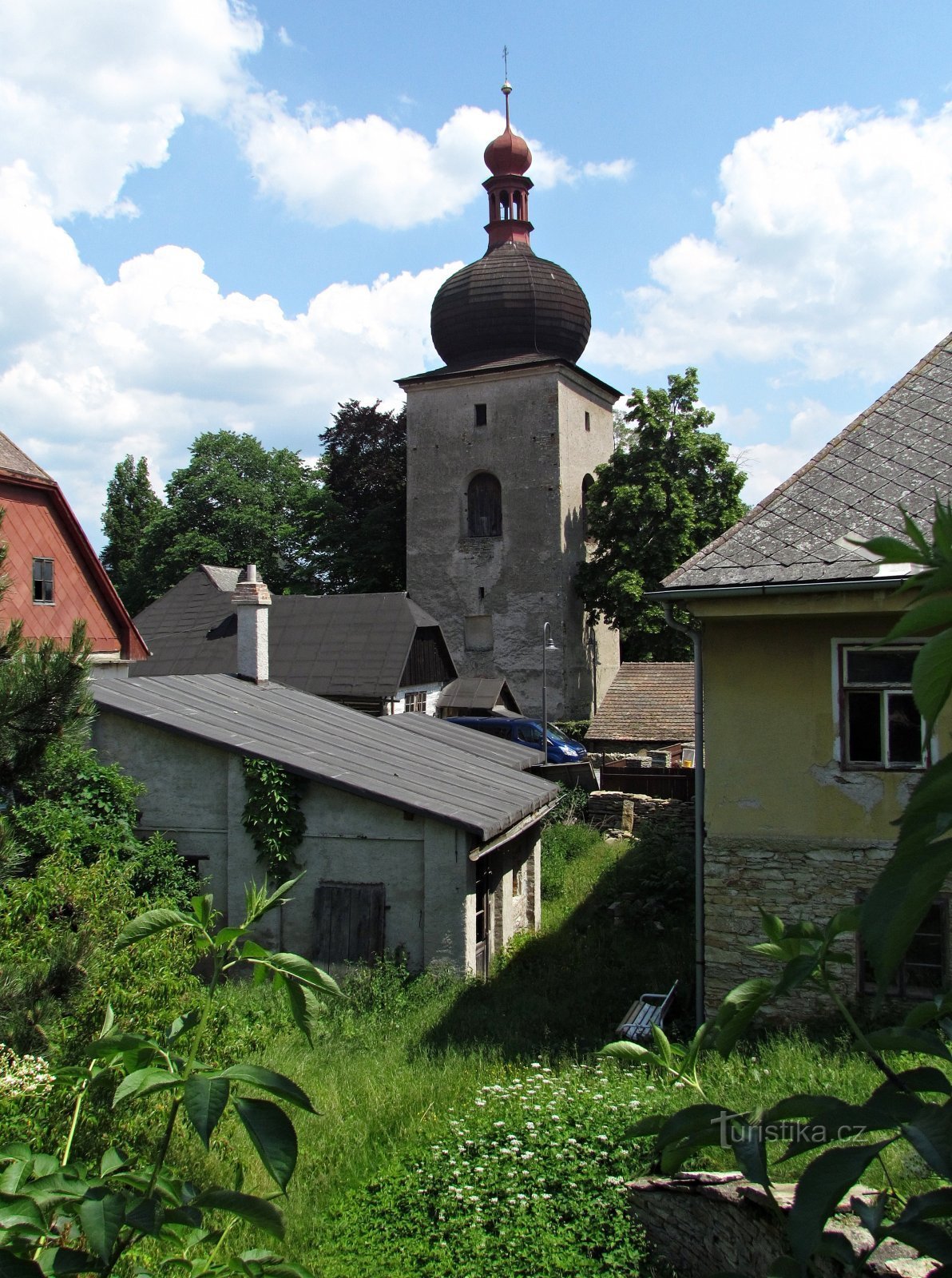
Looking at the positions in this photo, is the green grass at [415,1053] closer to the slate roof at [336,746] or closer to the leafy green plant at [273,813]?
the leafy green plant at [273,813]

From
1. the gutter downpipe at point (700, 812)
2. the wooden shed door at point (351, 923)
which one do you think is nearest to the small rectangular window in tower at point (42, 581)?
the wooden shed door at point (351, 923)

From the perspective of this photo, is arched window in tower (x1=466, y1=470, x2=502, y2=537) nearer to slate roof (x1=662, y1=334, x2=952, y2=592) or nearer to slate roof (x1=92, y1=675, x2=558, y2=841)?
slate roof (x1=92, y1=675, x2=558, y2=841)

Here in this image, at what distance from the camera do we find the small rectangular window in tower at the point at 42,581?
1722 cm

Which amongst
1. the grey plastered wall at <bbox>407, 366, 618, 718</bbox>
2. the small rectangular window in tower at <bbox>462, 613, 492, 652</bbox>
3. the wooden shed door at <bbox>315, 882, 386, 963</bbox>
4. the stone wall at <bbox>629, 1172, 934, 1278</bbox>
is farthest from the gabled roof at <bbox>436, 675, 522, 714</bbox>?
the stone wall at <bbox>629, 1172, 934, 1278</bbox>

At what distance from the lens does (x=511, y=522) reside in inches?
1436

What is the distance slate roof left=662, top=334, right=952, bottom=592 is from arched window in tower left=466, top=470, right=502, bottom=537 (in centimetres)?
2723

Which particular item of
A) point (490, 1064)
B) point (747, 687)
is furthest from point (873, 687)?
point (490, 1064)

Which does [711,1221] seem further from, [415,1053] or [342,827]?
[342,827]

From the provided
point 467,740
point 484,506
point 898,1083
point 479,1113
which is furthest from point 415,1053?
point 484,506

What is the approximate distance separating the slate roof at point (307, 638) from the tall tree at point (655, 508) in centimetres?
698

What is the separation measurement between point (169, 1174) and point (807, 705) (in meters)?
7.77

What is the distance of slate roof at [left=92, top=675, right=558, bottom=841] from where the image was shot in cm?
1232

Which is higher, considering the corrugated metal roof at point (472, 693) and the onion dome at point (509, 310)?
the onion dome at point (509, 310)

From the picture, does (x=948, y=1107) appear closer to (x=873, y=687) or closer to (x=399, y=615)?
(x=873, y=687)
